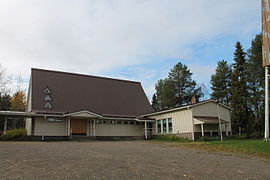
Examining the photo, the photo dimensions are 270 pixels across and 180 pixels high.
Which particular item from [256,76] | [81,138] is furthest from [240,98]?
[81,138]

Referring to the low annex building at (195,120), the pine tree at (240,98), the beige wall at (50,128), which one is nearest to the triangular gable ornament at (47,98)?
the beige wall at (50,128)

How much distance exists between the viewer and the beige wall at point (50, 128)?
2233 cm

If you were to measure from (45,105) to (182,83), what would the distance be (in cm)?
2916

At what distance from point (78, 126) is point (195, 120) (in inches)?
445

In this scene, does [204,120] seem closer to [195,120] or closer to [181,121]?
[195,120]

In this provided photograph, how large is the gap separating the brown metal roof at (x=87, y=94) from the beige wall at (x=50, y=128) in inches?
45.3

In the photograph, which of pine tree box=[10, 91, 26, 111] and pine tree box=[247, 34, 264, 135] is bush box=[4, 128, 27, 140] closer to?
pine tree box=[10, 91, 26, 111]

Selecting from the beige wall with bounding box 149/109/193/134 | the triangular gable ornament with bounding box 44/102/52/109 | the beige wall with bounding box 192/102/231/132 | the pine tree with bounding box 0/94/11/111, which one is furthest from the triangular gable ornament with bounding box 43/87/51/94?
the pine tree with bounding box 0/94/11/111

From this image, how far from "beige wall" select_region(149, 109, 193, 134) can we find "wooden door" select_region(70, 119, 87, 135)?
28.0 feet

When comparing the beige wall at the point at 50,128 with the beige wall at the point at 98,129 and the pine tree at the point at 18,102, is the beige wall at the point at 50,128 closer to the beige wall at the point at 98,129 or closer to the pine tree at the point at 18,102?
the beige wall at the point at 98,129

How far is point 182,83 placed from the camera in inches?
1853

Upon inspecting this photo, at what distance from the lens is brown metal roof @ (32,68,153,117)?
25016mm

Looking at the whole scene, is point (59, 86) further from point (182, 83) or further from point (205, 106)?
point (182, 83)

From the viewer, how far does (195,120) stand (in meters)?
23.0
